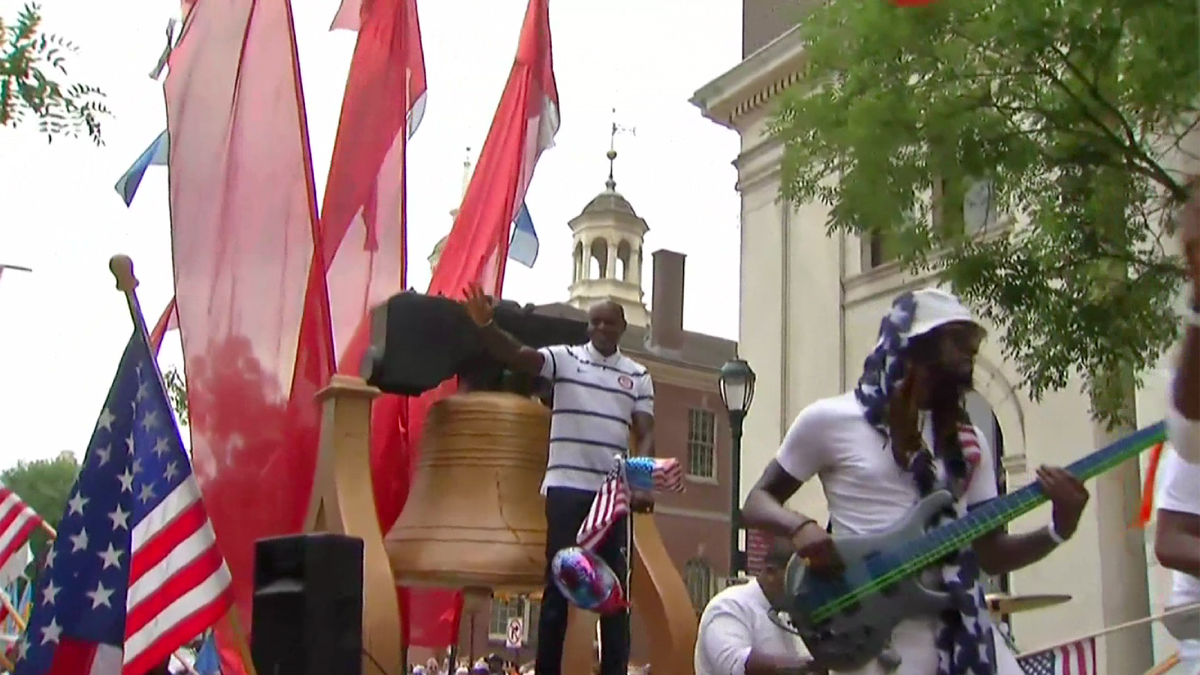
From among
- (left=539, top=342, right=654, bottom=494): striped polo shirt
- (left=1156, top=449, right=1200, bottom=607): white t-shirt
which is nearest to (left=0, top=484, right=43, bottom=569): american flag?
(left=539, top=342, right=654, bottom=494): striped polo shirt

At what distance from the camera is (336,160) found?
293 inches

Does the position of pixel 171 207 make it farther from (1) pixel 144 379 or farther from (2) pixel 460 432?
(2) pixel 460 432

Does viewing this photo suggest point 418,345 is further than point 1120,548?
No

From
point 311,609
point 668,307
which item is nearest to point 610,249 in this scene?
point 668,307

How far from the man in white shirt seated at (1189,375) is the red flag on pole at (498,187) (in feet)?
17.7

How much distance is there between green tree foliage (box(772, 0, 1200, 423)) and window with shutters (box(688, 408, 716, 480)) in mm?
26913

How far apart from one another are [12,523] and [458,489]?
14.3 feet

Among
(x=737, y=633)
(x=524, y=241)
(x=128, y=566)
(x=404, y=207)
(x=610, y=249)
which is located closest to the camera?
(x=737, y=633)

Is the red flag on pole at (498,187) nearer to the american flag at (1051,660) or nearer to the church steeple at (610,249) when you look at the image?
the american flag at (1051,660)

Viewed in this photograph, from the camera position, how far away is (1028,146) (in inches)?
396

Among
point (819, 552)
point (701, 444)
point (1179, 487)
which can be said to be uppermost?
point (701, 444)

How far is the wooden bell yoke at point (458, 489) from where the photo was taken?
596cm

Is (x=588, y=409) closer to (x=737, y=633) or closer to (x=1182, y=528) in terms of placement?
(x=737, y=633)

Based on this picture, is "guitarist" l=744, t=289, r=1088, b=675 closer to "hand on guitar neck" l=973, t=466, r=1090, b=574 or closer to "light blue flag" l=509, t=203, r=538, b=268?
"hand on guitar neck" l=973, t=466, r=1090, b=574
